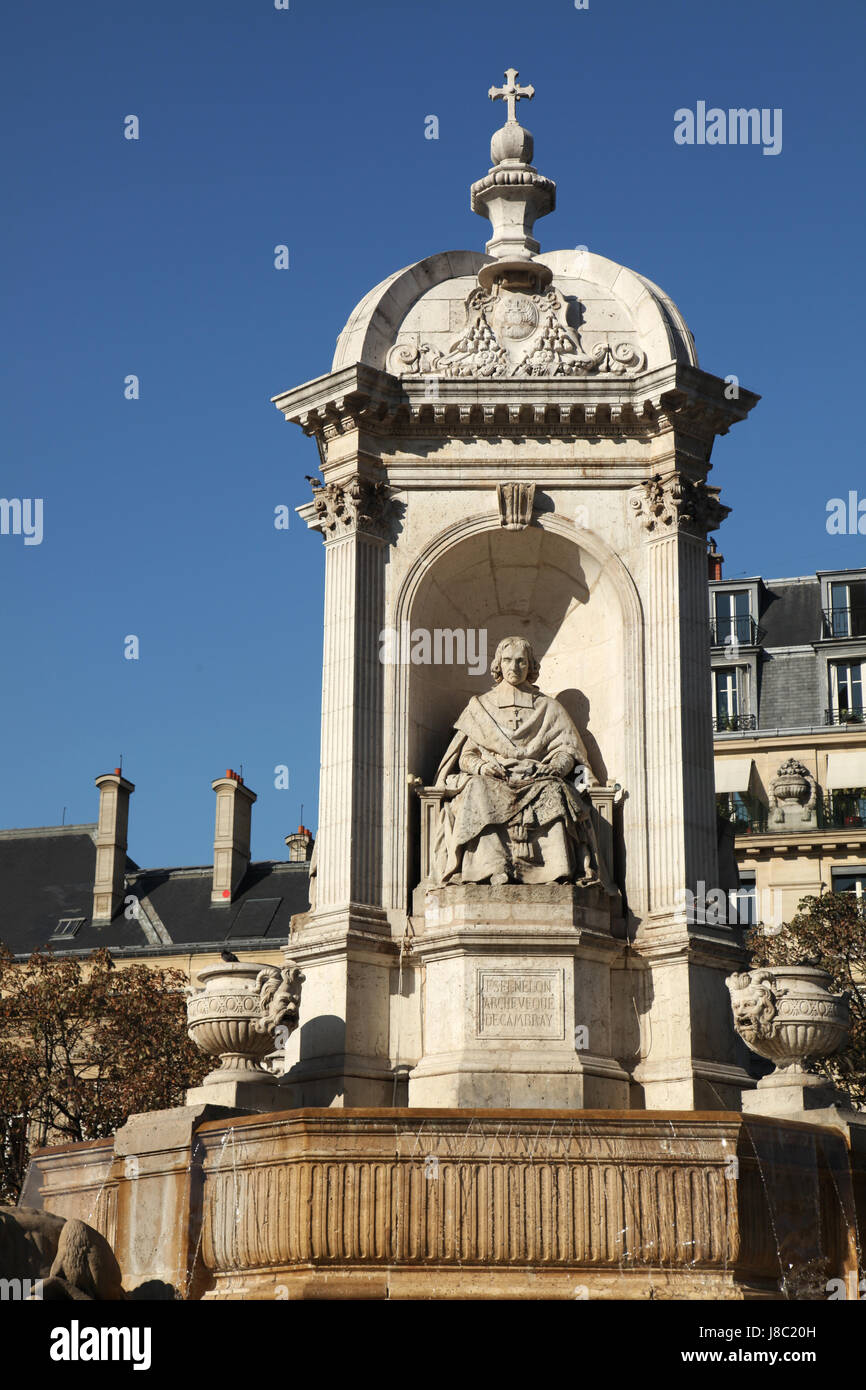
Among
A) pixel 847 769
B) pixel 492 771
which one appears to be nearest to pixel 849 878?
pixel 847 769

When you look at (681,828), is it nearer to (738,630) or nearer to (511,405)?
(511,405)

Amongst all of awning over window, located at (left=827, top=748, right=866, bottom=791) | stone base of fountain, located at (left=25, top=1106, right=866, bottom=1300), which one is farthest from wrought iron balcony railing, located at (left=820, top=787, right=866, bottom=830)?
stone base of fountain, located at (left=25, top=1106, right=866, bottom=1300)

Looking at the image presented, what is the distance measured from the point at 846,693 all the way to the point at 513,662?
4338 cm

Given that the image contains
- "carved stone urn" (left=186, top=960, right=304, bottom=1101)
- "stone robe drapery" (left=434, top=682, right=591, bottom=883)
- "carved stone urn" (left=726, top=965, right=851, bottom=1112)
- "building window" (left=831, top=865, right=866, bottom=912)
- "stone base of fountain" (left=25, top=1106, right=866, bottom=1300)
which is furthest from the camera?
"building window" (left=831, top=865, right=866, bottom=912)

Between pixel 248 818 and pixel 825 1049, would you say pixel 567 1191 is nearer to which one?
pixel 825 1049

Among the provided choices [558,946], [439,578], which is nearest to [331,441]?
[439,578]

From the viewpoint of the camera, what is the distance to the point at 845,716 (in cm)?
6400

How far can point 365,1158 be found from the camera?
1770cm

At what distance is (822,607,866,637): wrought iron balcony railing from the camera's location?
66.4 metres

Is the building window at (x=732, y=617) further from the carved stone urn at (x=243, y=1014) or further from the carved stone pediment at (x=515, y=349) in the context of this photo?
the carved stone urn at (x=243, y=1014)

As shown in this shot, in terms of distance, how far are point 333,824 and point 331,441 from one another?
4.73m

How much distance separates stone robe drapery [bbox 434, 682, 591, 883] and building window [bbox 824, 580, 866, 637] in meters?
45.1

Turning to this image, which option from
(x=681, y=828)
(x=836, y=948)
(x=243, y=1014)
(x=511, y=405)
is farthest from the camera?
(x=836, y=948)

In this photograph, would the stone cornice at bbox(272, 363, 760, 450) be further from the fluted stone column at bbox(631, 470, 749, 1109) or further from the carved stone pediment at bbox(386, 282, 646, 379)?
the fluted stone column at bbox(631, 470, 749, 1109)
